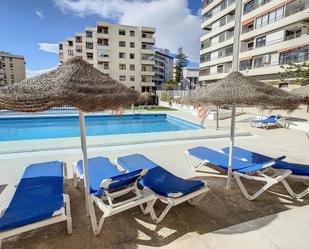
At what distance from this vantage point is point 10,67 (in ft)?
259

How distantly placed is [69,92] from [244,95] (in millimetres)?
3002

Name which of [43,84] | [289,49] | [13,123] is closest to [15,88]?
[43,84]

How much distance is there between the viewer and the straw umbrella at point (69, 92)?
2494 mm

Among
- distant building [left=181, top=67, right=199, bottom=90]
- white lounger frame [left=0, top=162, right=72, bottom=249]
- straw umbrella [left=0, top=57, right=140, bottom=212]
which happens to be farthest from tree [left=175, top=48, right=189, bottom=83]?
white lounger frame [left=0, top=162, right=72, bottom=249]

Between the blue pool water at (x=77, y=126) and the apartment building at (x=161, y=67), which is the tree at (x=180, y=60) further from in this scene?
the blue pool water at (x=77, y=126)

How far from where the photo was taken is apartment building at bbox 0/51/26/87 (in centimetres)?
7649

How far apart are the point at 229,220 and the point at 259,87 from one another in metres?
2.62

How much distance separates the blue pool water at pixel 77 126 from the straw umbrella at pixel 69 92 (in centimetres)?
939

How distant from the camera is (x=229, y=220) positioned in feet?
11.6

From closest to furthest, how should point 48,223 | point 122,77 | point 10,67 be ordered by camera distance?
point 48,223 → point 122,77 → point 10,67

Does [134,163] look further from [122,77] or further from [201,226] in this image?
[122,77]

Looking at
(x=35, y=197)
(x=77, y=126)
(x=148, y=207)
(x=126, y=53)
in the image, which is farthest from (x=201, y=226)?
(x=126, y=53)

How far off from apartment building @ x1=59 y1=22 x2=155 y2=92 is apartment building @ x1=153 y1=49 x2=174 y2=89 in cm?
2738

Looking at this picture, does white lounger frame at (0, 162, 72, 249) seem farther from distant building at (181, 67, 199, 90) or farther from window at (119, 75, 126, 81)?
distant building at (181, 67, 199, 90)
